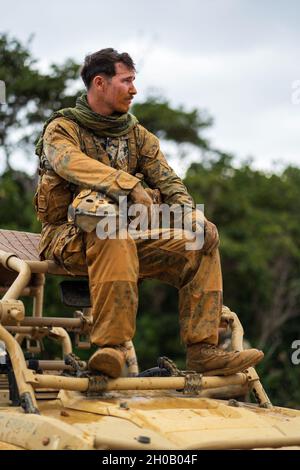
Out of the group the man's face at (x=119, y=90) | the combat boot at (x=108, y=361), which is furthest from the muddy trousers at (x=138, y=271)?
the man's face at (x=119, y=90)

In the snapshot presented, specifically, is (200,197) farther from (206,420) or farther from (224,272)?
(206,420)

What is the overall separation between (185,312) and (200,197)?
1808 centimetres

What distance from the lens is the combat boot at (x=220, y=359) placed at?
20.1 feet

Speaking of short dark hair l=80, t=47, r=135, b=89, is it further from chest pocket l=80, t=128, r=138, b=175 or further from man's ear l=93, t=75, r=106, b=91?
chest pocket l=80, t=128, r=138, b=175

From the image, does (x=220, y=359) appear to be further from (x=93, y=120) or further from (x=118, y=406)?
(x=93, y=120)

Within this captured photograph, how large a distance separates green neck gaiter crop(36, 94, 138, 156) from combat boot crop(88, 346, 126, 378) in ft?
4.98

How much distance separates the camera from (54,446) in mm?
4762

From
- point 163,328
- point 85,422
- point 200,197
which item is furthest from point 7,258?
point 200,197

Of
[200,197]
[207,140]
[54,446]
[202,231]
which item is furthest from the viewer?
[207,140]

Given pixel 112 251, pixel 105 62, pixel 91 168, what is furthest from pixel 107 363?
pixel 105 62

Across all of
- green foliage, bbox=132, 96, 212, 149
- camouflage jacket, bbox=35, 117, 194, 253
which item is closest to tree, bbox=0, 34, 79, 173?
green foliage, bbox=132, 96, 212, 149

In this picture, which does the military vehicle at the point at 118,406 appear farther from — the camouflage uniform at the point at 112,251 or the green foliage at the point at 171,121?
the green foliage at the point at 171,121

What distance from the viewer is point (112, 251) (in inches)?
225

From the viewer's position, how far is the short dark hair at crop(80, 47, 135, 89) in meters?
6.51
